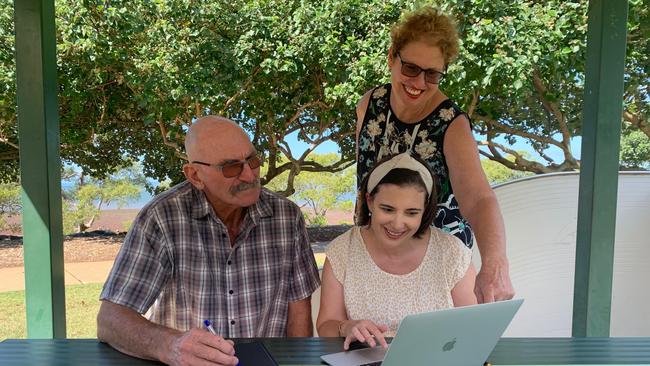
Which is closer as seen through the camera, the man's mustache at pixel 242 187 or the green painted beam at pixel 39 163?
the man's mustache at pixel 242 187

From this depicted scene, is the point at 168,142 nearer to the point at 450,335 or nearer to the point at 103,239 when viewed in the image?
the point at 103,239

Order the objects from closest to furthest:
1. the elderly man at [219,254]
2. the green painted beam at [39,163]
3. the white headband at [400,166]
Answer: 1. the elderly man at [219,254]
2. the white headband at [400,166]
3. the green painted beam at [39,163]

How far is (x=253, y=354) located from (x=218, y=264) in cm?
52

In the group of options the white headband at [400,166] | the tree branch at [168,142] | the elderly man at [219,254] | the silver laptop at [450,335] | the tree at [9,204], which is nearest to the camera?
the silver laptop at [450,335]

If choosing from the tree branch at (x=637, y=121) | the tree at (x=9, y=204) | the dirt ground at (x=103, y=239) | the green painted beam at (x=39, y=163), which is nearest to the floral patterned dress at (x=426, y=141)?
the green painted beam at (x=39, y=163)

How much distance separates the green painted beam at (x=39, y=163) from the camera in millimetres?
2621

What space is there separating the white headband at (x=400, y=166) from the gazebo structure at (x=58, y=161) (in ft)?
3.81

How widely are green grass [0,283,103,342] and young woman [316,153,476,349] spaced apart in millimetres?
5517

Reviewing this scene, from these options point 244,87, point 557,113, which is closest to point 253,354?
point 244,87

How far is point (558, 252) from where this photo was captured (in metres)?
3.88

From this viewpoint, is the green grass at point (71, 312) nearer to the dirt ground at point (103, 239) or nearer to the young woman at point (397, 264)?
the dirt ground at point (103, 239)

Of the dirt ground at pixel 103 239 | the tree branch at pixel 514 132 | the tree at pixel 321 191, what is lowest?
the dirt ground at pixel 103 239

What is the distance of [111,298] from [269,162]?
22.8 feet

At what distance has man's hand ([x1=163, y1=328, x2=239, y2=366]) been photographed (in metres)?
1.38
